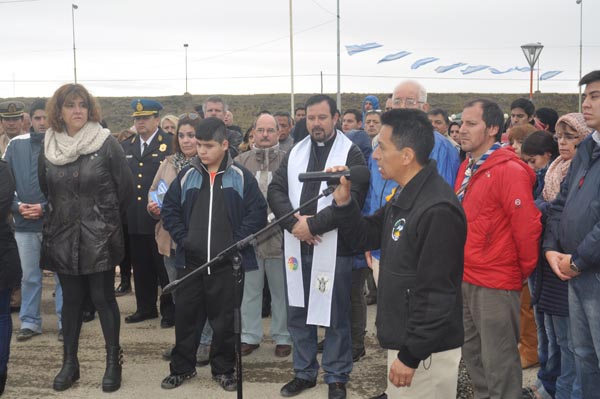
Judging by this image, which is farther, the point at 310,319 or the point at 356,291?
the point at 356,291

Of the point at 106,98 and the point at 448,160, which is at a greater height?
the point at 106,98

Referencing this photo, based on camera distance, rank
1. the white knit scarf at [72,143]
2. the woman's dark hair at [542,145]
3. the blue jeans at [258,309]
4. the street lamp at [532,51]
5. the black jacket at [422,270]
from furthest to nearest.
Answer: the street lamp at [532,51]
the blue jeans at [258,309]
the woman's dark hair at [542,145]
the white knit scarf at [72,143]
the black jacket at [422,270]

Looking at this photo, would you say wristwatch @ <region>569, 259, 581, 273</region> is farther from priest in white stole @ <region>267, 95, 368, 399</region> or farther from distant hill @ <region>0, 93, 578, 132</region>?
distant hill @ <region>0, 93, 578, 132</region>

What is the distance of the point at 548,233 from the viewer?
4.12m

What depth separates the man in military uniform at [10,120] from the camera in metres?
6.94

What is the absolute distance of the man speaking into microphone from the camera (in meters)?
2.78

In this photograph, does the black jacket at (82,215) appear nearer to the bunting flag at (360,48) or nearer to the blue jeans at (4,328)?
the blue jeans at (4,328)

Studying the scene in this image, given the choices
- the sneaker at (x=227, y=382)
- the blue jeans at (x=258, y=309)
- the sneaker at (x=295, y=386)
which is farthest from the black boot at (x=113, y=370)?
the sneaker at (x=295, y=386)

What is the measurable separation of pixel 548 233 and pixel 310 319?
1.84m

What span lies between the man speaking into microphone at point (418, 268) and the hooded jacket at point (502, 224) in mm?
1109

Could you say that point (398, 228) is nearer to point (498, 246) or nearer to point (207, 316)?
point (498, 246)

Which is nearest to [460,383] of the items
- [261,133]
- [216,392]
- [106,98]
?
[216,392]

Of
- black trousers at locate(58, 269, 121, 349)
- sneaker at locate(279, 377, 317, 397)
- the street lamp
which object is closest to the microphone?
sneaker at locate(279, 377, 317, 397)

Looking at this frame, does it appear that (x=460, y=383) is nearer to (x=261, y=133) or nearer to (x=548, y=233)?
(x=548, y=233)
